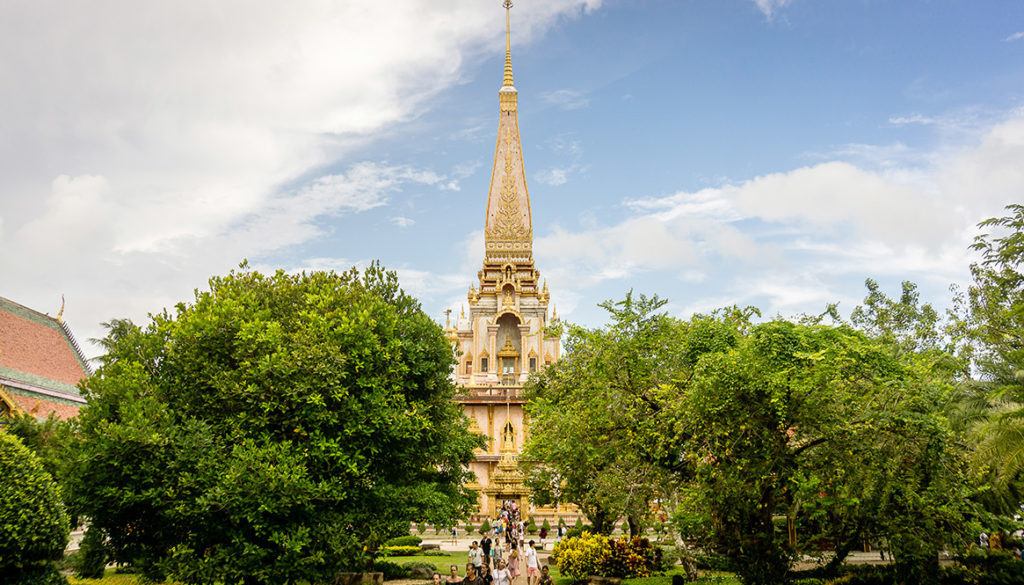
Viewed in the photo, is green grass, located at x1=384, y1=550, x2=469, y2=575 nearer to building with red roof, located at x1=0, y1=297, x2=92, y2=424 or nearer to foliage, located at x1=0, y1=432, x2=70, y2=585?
foliage, located at x1=0, y1=432, x2=70, y2=585

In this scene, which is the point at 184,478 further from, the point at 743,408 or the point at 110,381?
the point at 743,408

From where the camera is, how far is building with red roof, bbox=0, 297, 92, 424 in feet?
107

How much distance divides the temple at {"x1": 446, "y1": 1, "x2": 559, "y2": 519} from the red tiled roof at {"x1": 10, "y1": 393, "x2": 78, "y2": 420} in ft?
78.0

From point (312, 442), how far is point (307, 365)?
1677 millimetres

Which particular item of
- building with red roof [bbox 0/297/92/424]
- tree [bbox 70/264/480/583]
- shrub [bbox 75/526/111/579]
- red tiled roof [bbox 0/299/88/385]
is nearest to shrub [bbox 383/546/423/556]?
tree [bbox 70/264/480/583]

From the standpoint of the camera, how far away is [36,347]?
124 ft

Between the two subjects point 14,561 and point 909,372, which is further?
point 909,372

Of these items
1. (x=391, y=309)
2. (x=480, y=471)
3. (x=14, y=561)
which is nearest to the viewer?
(x=14, y=561)

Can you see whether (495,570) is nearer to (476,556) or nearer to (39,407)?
(476,556)

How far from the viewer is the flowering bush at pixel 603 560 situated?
21000 millimetres

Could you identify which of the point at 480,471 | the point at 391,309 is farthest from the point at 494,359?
the point at 391,309

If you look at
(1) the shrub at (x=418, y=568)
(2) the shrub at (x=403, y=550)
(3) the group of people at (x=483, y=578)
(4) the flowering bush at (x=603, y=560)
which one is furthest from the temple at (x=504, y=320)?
(3) the group of people at (x=483, y=578)

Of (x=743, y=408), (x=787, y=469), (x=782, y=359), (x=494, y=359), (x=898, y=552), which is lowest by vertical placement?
(x=898, y=552)

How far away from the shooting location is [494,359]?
60625 mm
